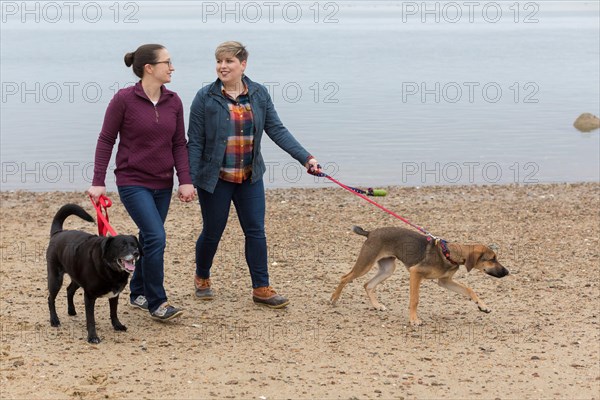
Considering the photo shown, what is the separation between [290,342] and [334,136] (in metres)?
12.8

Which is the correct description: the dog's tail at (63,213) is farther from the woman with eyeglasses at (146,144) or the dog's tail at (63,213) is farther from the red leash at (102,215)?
the woman with eyeglasses at (146,144)

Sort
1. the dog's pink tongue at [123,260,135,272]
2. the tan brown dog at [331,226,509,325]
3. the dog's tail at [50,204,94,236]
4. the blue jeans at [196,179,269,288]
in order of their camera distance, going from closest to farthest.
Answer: the dog's pink tongue at [123,260,135,272], the dog's tail at [50,204,94,236], the blue jeans at [196,179,269,288], the tan brown dog at [331,226,509,325]

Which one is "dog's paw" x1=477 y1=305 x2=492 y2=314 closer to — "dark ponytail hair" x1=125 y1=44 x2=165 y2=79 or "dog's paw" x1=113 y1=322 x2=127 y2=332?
"dog's paw" x1=113 y1=322 x2=127 y2=332

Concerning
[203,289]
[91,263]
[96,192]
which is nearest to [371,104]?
[203,289]

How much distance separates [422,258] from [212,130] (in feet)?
6.12

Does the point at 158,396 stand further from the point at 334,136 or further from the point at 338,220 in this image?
the point at 334,136

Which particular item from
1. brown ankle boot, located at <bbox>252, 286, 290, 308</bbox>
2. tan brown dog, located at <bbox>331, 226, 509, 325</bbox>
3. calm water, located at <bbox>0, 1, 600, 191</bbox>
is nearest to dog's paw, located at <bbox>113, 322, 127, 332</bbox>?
brown ankle boot, located at <bbox>252, 286, 290, 308</bbox>

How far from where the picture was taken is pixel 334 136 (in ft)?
63.4

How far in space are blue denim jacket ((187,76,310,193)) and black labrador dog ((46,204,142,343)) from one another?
82 centimetres

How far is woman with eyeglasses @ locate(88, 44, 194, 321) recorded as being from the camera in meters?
6.53

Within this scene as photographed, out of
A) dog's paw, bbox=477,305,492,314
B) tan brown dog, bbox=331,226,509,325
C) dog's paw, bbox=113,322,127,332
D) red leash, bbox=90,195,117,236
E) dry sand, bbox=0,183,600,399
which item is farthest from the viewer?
dog's paw, bbox=477,305,492,314

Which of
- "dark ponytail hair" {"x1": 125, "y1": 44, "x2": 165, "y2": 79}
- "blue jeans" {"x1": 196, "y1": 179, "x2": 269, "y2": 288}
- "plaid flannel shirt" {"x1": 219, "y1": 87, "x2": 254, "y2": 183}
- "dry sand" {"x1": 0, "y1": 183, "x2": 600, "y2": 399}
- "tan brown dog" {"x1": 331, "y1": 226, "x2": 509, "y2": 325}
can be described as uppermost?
"dark ponytail hair" {"x1": 125, "y1": 44, "x2": 165, "y2": 79}

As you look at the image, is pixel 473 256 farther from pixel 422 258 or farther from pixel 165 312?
pixel 165 312

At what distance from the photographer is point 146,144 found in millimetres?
6586
